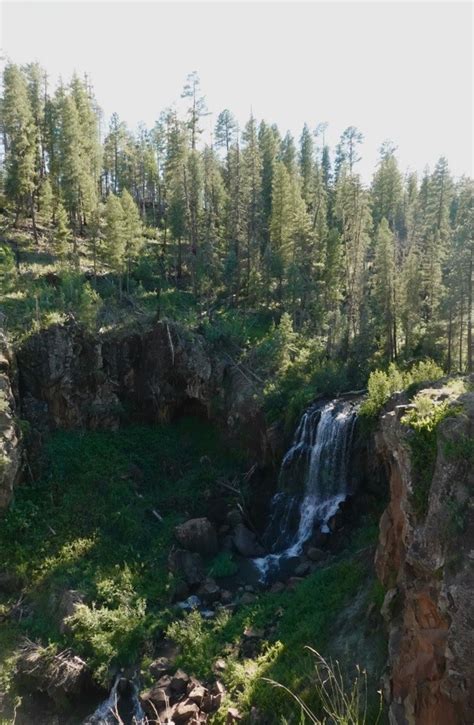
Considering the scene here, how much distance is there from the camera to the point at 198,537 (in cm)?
2259

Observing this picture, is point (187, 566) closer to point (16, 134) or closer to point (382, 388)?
point (382, 388)

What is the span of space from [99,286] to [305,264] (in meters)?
16.0

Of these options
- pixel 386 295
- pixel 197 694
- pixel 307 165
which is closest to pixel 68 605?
pixel 197 694

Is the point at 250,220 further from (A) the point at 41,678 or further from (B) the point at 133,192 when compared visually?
(A) the point at 41,678

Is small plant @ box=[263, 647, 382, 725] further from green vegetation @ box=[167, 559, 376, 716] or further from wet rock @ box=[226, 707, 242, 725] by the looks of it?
wet rock @ box=[226, 707, 242, 725]

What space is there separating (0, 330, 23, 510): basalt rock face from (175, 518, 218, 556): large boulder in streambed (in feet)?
25.9

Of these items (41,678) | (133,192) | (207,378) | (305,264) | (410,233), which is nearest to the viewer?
(41,678)

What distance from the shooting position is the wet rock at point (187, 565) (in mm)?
20656

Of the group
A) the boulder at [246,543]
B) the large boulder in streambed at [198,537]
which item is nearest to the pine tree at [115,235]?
the large boulder in streambed at [198,537]

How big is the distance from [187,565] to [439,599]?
13.1 meters

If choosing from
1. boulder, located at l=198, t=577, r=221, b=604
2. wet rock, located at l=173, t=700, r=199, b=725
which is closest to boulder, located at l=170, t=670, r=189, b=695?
wet rock, located at l=173, t=700, r=199, b=725

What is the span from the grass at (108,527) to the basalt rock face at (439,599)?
9759mm

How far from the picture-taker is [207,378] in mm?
30812

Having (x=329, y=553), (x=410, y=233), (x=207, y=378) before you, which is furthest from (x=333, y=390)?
(x=410, y=233)
